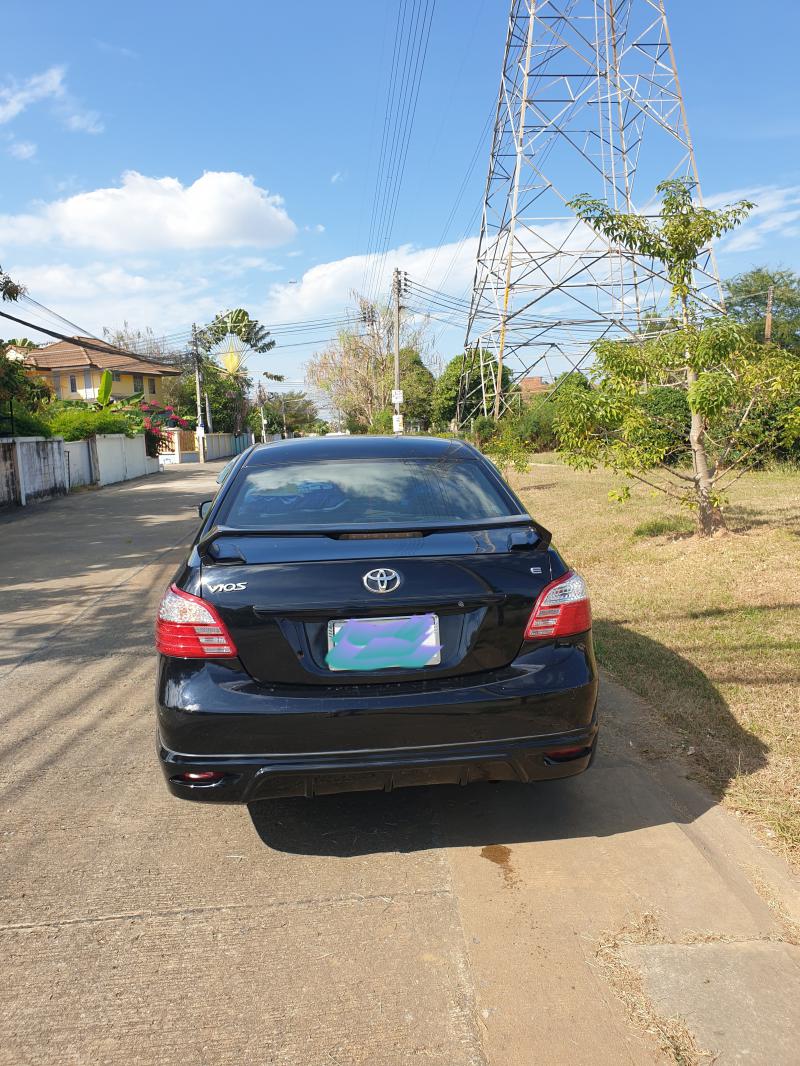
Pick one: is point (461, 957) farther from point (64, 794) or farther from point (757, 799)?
point (64, 794)

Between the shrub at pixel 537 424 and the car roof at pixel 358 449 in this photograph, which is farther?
the shrub at pixel 537 424

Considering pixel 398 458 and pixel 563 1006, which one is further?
pixel 398 458

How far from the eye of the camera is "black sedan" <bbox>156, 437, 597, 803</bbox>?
2770 mm

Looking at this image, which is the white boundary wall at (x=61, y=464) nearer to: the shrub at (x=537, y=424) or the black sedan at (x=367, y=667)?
the shrub at (x=537, y=424)

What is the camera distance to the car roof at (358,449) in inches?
155

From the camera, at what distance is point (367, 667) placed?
280 centimetres

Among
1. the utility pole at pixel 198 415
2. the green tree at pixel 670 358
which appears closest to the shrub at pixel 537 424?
the green tree at pixel 670 358

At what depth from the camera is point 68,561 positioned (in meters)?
11.0

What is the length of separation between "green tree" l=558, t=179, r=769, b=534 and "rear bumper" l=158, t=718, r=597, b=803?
5815 mm

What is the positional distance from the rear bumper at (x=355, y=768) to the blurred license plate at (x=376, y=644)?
0.97 feet

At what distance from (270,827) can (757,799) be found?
2.01m

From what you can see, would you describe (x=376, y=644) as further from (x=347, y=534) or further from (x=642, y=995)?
(x=642, y=995)

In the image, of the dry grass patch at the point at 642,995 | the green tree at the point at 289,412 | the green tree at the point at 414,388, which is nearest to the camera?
the dry grass patch at the point at 642,995

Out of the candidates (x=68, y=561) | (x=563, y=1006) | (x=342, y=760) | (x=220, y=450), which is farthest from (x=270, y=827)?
(x=220, y=450)
